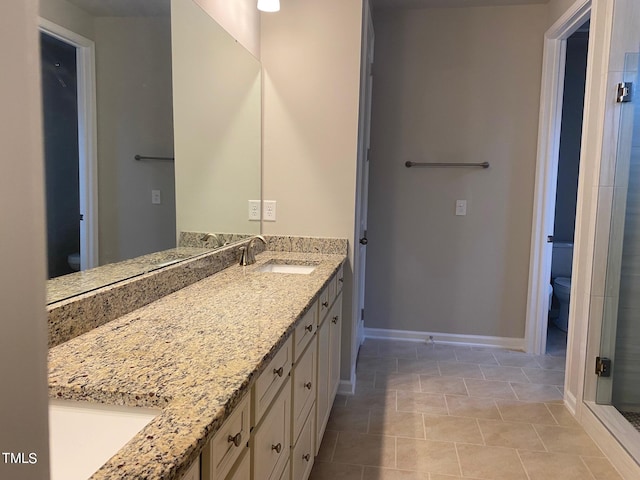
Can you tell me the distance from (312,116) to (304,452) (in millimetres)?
1794

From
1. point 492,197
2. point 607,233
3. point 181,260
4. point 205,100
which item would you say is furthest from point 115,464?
point 492,197

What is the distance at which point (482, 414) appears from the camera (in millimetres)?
2568

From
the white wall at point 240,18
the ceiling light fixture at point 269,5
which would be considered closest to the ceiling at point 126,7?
the white wall at point 240,18

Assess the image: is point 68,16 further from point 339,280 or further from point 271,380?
point 339,280

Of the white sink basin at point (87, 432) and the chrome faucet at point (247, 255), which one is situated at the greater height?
the chrome faucet at point (247, 255)

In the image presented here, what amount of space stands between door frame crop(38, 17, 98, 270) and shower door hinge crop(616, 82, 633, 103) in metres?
2.32

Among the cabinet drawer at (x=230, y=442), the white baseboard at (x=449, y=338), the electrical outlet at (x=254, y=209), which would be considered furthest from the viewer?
the white baseboard at (x=449, y=338)

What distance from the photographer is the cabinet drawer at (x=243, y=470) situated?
3.23 feet

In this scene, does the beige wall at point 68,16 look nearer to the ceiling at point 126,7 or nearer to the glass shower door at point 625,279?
the ceiling at point 126,7

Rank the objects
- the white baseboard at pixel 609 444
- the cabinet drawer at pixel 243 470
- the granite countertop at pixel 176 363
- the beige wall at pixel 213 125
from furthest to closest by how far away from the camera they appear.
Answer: the white baseboard at pixel 609 444 < the beige wall at pixel 213 125 < the cabinet drawer at pixel 243 470 < the granite countertop at pixel 176 363

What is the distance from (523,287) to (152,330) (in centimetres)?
310

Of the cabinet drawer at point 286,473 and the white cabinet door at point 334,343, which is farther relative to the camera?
the white cabinet door at point 334,343

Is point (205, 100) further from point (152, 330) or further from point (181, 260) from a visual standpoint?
point (152, 330)

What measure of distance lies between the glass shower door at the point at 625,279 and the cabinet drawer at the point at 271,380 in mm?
1836
